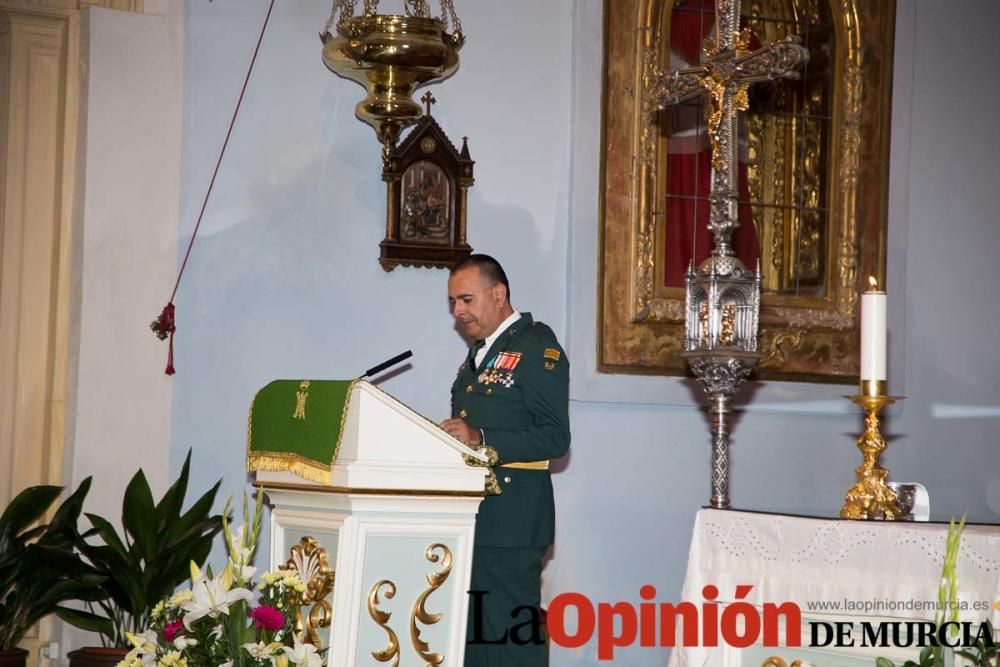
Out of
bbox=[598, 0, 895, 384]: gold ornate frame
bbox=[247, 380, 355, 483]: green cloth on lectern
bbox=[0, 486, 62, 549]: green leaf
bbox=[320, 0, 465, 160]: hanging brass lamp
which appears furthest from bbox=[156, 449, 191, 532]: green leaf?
bbox=[598, 0, 895, 384]: gold ornate frame

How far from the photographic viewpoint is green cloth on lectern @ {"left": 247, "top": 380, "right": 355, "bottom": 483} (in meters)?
3.92

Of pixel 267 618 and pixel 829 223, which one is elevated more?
pixel 829 223

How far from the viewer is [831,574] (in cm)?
347

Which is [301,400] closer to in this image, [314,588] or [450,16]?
[314,588]

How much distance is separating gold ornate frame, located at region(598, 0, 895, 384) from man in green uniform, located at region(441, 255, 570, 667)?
5.00 ft

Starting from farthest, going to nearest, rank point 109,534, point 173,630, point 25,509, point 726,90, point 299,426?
1. point 25,509
2. point 109,534
3. point 726,90
4. point 299,426
5. point 173,630

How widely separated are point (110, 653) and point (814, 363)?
3.52m

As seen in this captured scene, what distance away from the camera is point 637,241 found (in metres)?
6.27

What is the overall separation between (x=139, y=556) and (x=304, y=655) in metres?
1.54

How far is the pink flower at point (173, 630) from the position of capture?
3697 millimetres

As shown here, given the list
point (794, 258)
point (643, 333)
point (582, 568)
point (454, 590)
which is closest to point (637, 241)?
point (643, 333)

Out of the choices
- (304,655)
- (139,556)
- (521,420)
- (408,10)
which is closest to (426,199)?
(408,10)

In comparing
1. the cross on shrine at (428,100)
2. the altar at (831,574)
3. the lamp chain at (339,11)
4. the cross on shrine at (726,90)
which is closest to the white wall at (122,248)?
the lamp chain at (339,11)

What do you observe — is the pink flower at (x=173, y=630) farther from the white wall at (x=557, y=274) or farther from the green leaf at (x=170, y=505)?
the white wall at (x=557, y=274)
